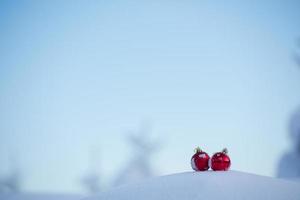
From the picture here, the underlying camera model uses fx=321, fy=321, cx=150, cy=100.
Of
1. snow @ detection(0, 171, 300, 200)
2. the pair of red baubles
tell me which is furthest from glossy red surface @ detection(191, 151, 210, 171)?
snow @ detection(0, 171, 300, 200)

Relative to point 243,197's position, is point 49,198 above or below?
below

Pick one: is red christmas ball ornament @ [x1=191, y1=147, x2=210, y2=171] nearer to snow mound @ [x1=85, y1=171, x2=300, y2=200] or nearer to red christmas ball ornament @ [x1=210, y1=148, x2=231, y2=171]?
red christmas ball ornament @ [x1=210, y1=148, x2=231, y2=171]

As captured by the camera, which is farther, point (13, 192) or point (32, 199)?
point (13, 192)

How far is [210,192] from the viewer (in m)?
2.14

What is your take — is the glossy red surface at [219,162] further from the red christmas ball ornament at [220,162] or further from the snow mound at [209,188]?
the snow mound at [209,188]

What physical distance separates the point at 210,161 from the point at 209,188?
0.58 m

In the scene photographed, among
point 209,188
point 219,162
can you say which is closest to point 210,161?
point 219,162

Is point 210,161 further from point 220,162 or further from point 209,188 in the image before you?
point 209,188

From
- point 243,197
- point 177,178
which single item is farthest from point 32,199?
point 243,197

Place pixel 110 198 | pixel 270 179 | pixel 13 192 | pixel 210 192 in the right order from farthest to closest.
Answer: pixel 13 192 < pixel 270 179 < pixel 110 198 < pixel 210 192

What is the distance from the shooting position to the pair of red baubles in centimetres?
271

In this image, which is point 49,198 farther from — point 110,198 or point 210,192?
point 210,192

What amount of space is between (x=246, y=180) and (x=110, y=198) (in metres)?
1.01

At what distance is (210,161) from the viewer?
2.76 meters
